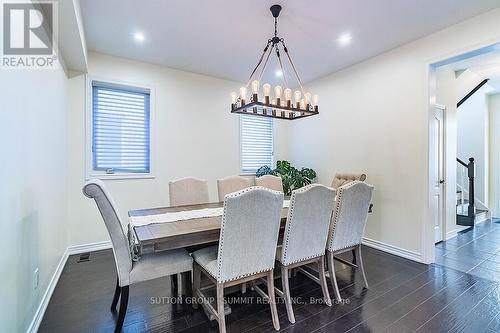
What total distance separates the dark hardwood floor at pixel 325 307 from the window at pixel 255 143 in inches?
105

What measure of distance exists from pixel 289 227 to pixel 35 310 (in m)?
2.15

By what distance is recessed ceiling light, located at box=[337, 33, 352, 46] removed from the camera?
123 inches

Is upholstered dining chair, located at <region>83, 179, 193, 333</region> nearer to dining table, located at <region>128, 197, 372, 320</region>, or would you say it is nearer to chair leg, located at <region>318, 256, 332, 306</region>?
dining table, located at <region>128, 197, 372, 320</region>

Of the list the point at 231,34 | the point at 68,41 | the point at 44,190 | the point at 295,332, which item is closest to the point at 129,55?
the point at 68,41

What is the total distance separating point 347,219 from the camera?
Answer: 2.40 metres

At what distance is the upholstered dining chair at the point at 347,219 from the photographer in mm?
2326

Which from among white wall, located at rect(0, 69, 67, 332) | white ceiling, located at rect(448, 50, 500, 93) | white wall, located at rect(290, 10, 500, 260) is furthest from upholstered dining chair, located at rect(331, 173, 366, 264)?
white wall, located at rect(0, 69, 67, 332)

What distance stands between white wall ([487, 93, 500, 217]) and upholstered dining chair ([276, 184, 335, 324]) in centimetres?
570

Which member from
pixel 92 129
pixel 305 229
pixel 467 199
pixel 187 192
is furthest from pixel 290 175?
pixel 467 199

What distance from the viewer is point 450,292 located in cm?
245

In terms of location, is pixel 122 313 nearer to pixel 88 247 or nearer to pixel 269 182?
pixel 88 247

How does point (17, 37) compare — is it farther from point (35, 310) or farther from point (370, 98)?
point (370, 98)

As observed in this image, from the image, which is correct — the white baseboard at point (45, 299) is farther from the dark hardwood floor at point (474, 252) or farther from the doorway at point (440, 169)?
the doorway at point (440, 169)

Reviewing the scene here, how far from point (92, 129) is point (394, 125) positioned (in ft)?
14.5
